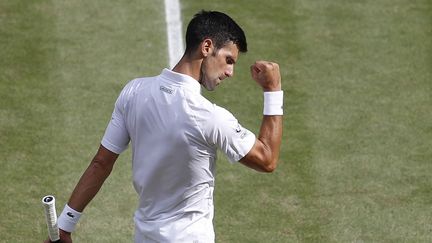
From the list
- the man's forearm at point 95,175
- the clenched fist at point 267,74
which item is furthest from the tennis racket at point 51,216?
the clenched fist at point 267,74

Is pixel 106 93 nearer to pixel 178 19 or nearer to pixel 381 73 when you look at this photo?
pixel 178 19

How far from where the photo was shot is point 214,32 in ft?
21.9

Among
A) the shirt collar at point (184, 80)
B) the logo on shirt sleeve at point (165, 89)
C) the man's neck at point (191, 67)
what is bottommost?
the logo on shirt sleeve at point (165, 89)

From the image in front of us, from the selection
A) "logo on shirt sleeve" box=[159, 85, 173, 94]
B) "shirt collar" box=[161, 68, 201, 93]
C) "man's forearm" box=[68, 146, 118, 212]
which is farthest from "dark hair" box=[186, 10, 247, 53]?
"man's forearm" box=[68, 146, 118, 212]

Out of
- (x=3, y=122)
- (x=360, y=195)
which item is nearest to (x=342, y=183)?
(x=360, y=195)

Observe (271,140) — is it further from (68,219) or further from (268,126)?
(68,219)

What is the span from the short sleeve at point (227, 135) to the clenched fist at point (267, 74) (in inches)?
17.2

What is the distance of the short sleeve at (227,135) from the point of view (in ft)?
21.1

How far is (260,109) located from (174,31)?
6.74 ft

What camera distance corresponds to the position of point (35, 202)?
1005 centimetres

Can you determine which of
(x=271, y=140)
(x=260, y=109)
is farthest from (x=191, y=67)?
(x=260, y=109)

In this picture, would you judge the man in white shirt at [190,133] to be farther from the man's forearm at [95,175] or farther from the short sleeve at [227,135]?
the man's forearm at [95,175]

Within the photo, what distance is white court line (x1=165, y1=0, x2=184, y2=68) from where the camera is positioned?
12.7 meters

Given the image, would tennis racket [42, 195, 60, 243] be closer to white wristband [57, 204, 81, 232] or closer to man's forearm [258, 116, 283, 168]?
white wristband [57, 204, 81, 232]
